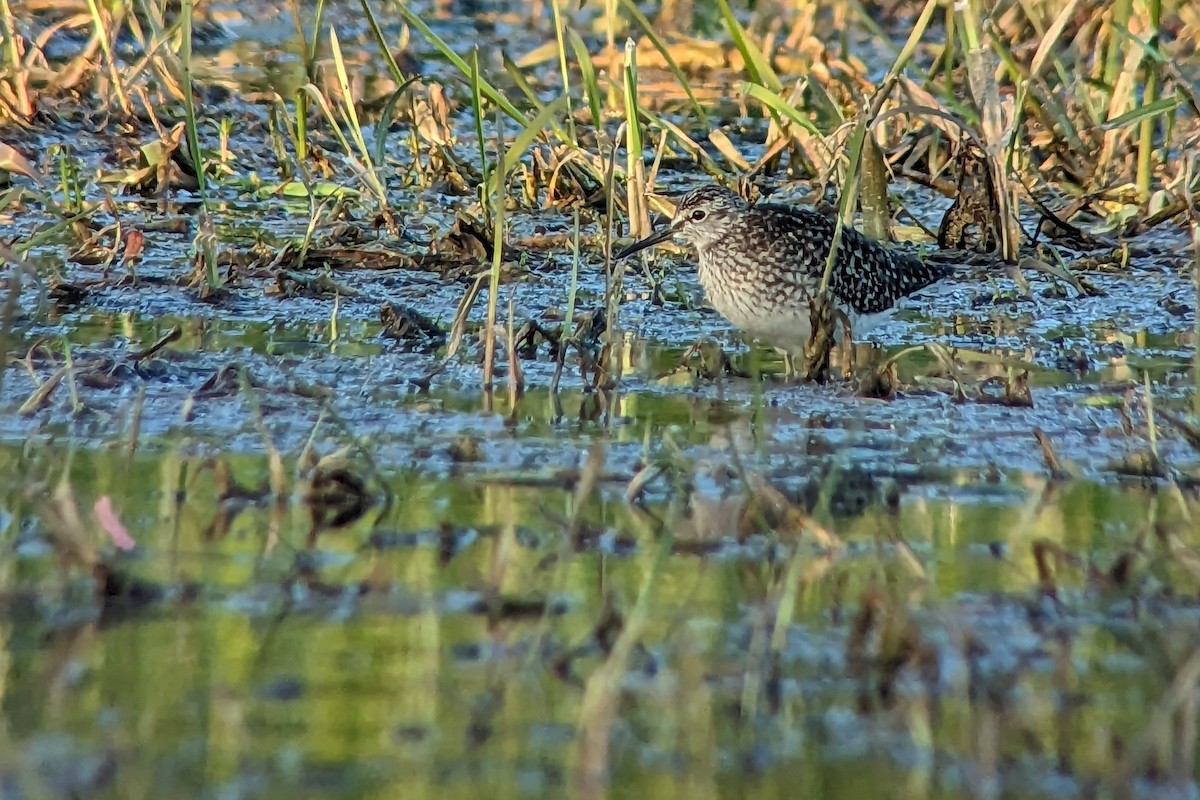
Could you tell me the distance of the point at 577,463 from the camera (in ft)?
16.5

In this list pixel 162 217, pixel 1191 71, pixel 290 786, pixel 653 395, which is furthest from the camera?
pixel 1191 71

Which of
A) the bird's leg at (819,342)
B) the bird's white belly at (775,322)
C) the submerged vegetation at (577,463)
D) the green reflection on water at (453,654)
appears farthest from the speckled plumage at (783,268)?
the green reflection on water at (453,654)

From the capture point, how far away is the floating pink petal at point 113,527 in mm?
4117

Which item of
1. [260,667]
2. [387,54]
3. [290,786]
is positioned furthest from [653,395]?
[290,786]

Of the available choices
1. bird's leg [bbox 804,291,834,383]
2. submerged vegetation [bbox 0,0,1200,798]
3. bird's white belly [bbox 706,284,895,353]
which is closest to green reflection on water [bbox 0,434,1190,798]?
submerged vegetation [bbox 0,0,1200,798]

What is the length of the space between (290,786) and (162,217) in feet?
19.1

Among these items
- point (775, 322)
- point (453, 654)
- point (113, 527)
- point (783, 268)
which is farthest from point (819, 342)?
point (453, 654)

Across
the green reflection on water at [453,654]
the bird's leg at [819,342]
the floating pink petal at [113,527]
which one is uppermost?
the bird's leg at [819,342]

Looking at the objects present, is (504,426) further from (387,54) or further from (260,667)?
(387,54)

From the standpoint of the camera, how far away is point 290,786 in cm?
→ 302

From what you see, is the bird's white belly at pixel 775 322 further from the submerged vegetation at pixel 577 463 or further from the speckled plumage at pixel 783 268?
the submerged vegetation at pixel 577 463

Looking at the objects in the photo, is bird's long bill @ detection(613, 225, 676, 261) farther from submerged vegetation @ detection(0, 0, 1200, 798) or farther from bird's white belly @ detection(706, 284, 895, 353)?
bird's white belly @ detection(706, 284, 895, 353)

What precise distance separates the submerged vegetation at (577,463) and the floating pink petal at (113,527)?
2 cm

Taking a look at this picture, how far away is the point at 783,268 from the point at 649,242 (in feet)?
1.90
